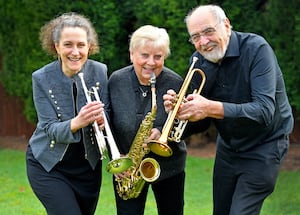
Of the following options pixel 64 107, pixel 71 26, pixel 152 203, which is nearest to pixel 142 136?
pixel 64 107

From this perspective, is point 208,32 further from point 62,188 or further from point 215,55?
point 62,188

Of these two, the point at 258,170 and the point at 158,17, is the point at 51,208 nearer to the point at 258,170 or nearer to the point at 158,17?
the point at 258,170

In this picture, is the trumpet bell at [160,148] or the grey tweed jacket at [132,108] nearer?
the trumpet bell at [160,148]

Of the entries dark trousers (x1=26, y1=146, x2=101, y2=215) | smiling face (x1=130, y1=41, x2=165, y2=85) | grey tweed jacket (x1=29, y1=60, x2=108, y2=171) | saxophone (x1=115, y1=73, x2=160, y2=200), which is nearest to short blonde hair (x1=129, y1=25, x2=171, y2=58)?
smiling face (x1=130, y1=41, x2=165, y2=85)

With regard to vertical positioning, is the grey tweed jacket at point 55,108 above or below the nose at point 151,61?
below

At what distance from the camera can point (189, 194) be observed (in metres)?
Answer: 8.32

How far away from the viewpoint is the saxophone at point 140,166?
15.5 ft

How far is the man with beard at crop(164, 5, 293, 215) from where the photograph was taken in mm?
4441

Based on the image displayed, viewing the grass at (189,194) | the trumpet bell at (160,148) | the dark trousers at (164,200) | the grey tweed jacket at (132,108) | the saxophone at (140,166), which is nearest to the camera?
the trumpet bell at (160,148)

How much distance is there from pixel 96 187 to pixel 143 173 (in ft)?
1.43

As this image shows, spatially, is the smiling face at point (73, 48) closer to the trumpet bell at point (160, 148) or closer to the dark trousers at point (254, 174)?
the trumpet bell at point (160, 148)

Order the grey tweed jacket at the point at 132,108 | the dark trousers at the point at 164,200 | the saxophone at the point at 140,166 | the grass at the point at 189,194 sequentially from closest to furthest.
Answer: the saxophone at the point at 140,166, the grey tweed jacket at the point at 132,108, the dark trousers at the point at 164,200, the grass at the point at 189,194

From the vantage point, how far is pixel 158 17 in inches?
378

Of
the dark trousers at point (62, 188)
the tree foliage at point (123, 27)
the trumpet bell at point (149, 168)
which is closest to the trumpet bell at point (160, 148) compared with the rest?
the trumpet bell at point (149, 168)
